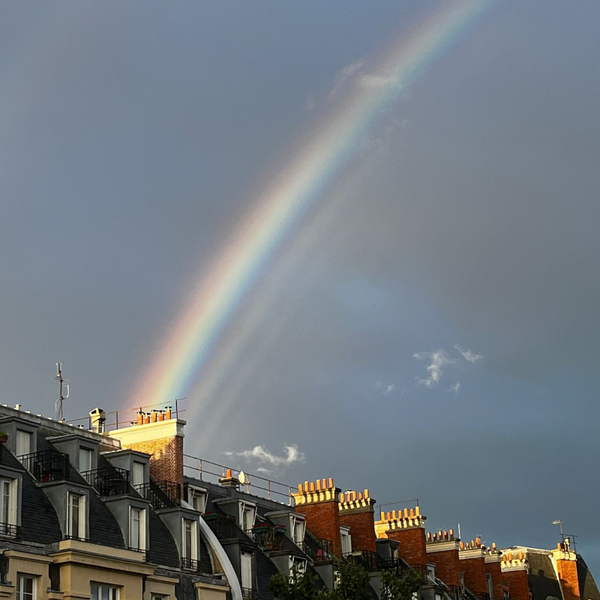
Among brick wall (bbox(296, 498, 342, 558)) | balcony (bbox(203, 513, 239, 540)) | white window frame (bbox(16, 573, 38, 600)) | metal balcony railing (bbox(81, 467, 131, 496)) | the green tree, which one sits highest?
brick wall (bbox(296, 498, 342, 558))

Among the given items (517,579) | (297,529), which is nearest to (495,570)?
(517,579)

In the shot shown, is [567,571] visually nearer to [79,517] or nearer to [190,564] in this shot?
[190,564]

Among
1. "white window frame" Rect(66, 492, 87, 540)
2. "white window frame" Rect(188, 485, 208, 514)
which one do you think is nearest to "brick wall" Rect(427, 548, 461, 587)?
"white window frame" Rect(188, 485, 208, 514)

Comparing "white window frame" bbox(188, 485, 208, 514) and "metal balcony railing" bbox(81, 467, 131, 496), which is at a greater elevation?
"white window frame" bbox(188, 485, 208, 514)

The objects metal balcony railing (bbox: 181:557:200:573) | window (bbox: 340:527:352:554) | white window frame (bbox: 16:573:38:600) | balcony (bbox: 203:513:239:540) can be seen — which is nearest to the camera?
white window frame (bbox: 16:573:38:600)

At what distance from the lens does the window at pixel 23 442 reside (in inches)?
1870

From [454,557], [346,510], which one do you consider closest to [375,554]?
[346,510]

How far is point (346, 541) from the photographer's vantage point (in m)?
70.4

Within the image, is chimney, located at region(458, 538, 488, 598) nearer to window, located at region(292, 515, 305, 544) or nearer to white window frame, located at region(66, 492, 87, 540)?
window, located at region(292, 515, 305, 544)

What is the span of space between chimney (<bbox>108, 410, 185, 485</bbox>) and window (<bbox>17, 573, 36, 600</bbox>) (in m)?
14.0

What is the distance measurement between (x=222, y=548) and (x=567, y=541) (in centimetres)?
5031

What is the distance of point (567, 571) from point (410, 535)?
24.4 meters

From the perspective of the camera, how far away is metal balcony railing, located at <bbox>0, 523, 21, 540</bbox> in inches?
1658

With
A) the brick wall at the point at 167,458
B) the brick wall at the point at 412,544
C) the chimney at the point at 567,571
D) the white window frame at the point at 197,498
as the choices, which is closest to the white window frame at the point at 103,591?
the brick wall at the point at 167,458
